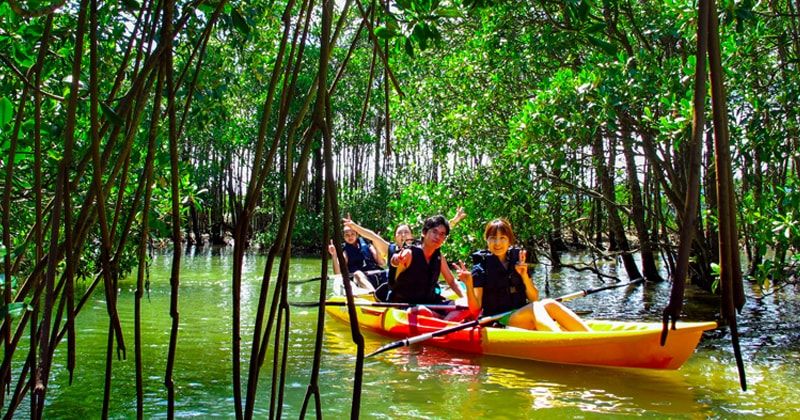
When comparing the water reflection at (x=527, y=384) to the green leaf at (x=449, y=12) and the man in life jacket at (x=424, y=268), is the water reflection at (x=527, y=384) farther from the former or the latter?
the green leaf at (x=449, y=12)

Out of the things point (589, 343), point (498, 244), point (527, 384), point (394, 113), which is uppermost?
point (394, 113)

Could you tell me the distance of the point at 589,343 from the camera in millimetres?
6367

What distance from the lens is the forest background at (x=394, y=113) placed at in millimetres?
1700

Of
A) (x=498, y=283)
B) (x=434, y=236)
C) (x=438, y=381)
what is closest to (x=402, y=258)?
(x=434, y=236)

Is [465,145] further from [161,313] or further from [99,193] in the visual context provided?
[99,193]

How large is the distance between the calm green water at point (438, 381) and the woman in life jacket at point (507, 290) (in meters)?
0.40

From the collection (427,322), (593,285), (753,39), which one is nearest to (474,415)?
(427,322)

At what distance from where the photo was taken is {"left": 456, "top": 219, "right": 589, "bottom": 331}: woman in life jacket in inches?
272

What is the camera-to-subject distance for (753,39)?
762cm

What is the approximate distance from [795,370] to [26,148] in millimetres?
5978

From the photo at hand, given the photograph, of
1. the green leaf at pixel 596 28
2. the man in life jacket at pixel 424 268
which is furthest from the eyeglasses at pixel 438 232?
the green leaf at pixel 596 28

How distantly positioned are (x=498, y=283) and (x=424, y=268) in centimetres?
135

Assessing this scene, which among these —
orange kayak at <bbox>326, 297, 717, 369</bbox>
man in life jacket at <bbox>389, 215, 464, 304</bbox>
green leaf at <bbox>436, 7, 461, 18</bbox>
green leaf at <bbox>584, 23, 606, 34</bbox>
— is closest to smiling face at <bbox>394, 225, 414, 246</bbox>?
man in life jacket at <bbox>389, 215, 464, 304</bbox>

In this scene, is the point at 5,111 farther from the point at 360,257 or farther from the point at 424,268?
the point at 360,257
